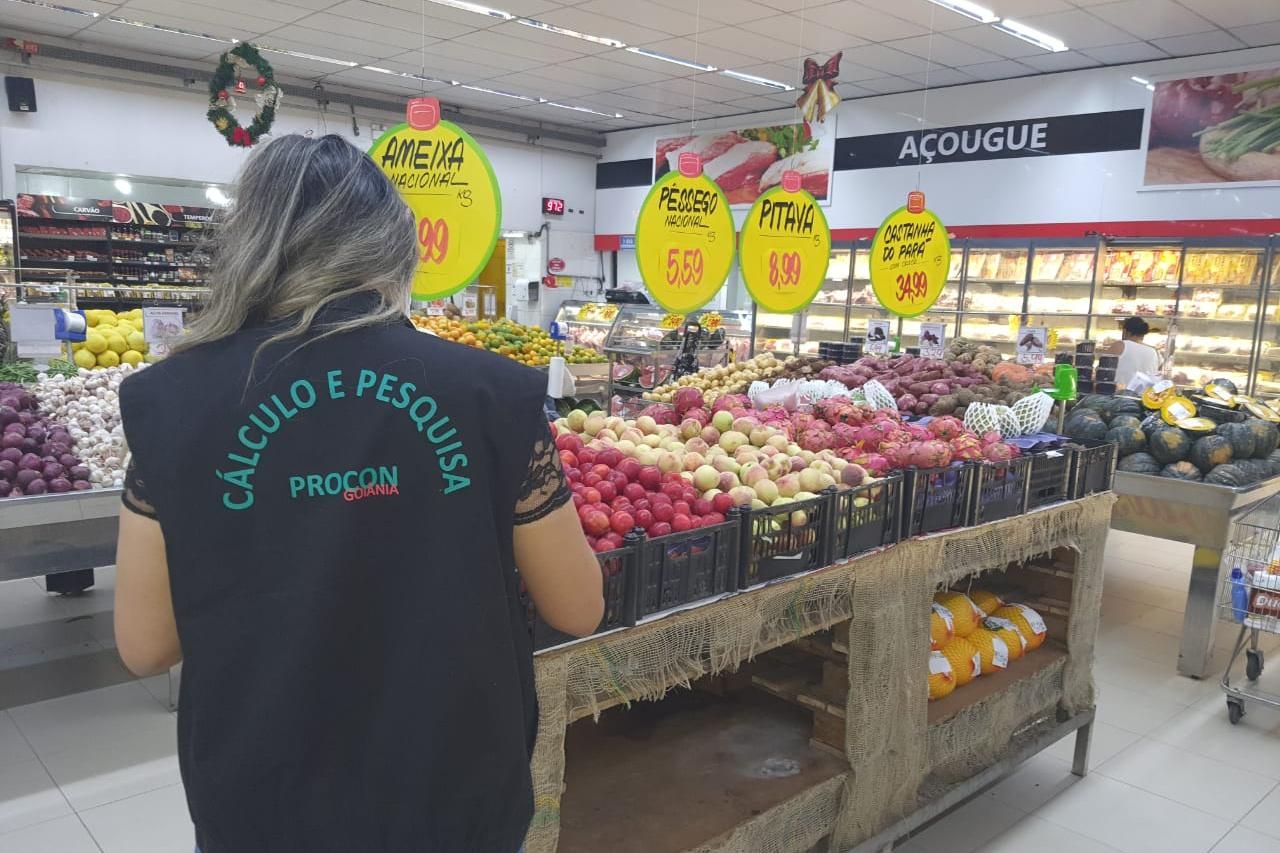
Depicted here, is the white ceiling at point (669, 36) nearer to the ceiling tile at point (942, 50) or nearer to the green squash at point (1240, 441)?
the ceiling tile at point (942, 50)

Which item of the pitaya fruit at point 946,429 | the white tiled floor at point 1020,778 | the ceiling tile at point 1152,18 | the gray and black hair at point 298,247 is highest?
the ceiling tile at point 1152,18

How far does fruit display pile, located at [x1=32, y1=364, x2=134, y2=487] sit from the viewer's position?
3627 mm

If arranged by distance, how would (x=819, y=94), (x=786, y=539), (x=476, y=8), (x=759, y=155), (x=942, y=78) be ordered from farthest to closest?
1. (x=759, y=155)
2. (x=942, y=78)
3. (x=476, y=8)
4. (x=819, y=94)
5. (x=786, y=539)

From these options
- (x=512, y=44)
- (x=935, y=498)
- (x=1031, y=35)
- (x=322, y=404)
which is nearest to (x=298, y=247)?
(x=322, y=404)

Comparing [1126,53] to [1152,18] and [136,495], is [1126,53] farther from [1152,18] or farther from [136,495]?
[136,495]

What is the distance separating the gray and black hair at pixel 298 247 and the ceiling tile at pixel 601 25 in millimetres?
7715

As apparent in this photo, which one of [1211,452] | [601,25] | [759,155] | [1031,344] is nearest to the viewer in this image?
[1211,452]

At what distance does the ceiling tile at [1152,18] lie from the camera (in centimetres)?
729

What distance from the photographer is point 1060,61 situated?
920cm

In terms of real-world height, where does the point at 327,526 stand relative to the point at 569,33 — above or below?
below

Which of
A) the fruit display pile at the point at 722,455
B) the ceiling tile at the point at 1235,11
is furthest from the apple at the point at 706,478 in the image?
the ceiling tile at the point at 1235,11

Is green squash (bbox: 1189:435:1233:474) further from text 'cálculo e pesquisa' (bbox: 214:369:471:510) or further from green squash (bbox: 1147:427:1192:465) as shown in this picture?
text 'cálculo e pesquisa' (bbox: 214:369:471:510)

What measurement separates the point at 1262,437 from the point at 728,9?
17.8ft

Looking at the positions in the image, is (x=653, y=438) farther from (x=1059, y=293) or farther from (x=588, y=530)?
(x=1059, y=293)
